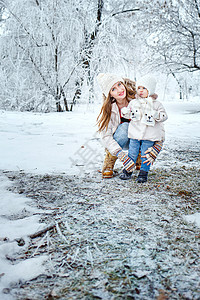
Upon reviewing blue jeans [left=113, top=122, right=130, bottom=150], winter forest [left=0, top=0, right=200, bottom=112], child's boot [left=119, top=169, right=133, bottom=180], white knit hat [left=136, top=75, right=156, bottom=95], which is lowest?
child's boot [left=119, top=169, right=133, bottom=180]

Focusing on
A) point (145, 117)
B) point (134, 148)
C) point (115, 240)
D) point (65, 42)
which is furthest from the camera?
point (65, 42)

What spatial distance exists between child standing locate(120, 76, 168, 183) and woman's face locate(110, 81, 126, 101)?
0.21 metres

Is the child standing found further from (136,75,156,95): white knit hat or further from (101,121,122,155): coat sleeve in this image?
(101,121,122,155): coat sleeve

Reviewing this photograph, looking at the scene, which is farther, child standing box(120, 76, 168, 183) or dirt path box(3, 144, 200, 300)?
child standing box(120, 76, 168, 183)

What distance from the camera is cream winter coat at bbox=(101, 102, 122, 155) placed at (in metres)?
2.41

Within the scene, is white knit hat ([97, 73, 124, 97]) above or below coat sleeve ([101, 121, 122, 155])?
above

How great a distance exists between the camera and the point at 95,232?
4.74 ft

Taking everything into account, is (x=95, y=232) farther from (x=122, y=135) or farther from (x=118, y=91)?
(x=118, y=91)

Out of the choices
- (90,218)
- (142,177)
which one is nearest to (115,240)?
(90,218)

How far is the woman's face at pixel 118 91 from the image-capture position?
2.48 m

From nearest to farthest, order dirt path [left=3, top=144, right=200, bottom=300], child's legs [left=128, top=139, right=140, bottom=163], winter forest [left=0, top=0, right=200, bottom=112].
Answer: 1. dirt path [left=3, top=144, right=200, bottom=300]
2. child's legs [left=128, top=139, right=140, bottom=163]
3. winter forest [left=0, top=0, right=200, bottom=112]

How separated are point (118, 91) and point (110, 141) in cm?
51

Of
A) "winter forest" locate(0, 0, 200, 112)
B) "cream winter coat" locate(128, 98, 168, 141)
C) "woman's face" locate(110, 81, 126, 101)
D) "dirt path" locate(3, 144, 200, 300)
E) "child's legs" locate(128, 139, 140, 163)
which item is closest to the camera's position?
"dirt path" locate(3, 144, 200, 300)

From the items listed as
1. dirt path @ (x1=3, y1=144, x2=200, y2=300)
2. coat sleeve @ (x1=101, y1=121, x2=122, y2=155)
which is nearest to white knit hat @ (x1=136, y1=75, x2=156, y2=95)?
coat sleeve @ (x1=101, y1=121, x2=122, y2=155)
